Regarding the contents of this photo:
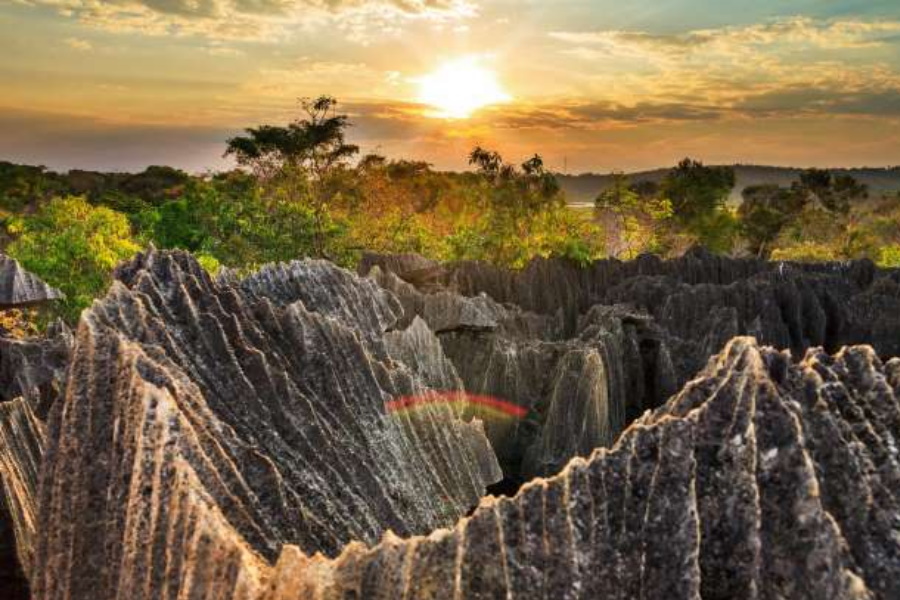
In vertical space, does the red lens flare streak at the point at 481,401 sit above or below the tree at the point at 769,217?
below

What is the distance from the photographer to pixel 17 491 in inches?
273

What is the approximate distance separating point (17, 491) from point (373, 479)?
3.83m

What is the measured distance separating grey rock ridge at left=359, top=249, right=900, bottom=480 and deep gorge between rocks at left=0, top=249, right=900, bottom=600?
3498mm

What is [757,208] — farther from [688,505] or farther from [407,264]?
[688,505]

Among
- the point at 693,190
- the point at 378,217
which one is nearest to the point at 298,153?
the point at 378,217

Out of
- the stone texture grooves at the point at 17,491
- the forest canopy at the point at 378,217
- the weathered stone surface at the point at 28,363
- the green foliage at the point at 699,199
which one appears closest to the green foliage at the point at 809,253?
the forest canopy at the point at 378,217

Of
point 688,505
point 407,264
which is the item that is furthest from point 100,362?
point 407,264

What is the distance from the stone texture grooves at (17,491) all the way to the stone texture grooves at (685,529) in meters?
4.40

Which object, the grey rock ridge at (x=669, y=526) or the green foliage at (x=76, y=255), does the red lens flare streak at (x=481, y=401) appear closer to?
the grey rock ridge at (x=669, y=526)

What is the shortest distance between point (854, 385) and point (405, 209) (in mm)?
72382

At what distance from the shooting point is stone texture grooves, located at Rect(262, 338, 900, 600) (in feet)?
9.71

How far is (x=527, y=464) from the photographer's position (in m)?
10.6

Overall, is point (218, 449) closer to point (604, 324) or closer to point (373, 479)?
point (373, 479)

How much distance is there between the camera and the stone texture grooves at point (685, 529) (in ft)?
9.71
